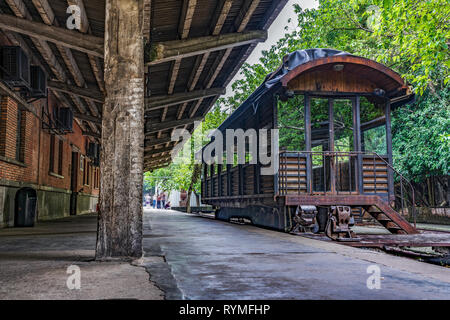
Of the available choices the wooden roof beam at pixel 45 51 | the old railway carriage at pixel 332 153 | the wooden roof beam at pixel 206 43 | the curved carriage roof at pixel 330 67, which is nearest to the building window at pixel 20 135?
the wooden roof beam at pixel 45 51

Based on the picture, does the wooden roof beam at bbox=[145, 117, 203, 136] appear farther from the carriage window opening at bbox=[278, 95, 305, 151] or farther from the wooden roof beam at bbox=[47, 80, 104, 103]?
the wooden roof beam at bbox=[47, 80, 104, 103]

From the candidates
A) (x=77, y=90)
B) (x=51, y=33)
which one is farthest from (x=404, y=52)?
(x=77, y=90)

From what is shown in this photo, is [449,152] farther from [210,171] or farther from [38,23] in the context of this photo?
[38,23]

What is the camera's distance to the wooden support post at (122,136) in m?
4.59

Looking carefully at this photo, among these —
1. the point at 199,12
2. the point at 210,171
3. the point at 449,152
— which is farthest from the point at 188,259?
the point at 210,171

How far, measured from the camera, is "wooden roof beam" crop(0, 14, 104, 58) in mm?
8680

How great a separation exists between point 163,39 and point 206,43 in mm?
1145

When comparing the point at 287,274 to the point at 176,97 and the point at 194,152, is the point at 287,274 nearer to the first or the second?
the point at 176,97

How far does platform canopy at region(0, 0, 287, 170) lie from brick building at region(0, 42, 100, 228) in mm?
1317

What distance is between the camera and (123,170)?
4641 mm

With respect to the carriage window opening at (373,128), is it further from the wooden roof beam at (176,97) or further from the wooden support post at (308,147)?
the wooden roof beam at (176,97)

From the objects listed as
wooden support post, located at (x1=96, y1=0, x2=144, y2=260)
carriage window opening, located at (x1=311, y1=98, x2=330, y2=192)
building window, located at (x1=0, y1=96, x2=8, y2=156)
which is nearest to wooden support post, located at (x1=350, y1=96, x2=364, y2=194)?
carriage window opening, located at (x1=311, y1=98, x2=330, y2=192)

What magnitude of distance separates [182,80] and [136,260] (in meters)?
10.3

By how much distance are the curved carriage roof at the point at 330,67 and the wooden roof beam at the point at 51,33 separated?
405 cm
